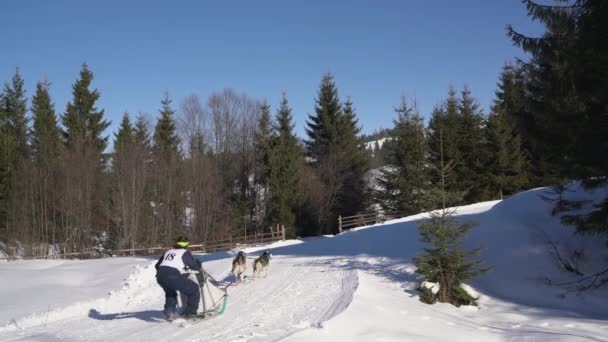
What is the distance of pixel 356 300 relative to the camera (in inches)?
361

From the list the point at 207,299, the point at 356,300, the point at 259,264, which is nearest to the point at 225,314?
the point at 207,299

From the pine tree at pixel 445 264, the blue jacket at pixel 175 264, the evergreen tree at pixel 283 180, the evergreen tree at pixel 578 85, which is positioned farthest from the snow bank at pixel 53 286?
the evergreen tree at pixel 283 180

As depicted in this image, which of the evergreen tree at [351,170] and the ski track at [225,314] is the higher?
the evergreen tree at [351,170]

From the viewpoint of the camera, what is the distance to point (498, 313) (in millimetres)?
10062

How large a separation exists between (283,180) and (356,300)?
32.5 m

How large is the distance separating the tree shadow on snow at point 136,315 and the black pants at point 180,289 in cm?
76

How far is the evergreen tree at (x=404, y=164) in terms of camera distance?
37625 millimetres

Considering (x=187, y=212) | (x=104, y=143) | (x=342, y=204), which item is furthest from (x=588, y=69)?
(x=104, y=143)

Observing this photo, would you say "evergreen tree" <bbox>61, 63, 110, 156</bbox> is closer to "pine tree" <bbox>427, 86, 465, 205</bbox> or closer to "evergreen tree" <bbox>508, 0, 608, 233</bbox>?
"pine tree" <bbox>427, 86, 465, 205</bbox>

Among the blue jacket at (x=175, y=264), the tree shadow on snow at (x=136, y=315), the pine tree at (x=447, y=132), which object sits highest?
the pine tree at (x=447, y=132)

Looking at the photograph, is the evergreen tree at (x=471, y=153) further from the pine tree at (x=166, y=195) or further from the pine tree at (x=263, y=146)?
the pine tree at (x=166, y=195)

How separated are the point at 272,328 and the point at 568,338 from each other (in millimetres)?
4661

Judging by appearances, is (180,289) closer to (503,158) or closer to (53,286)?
(53,286)

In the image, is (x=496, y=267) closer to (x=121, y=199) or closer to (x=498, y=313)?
(x=498, y=313)
